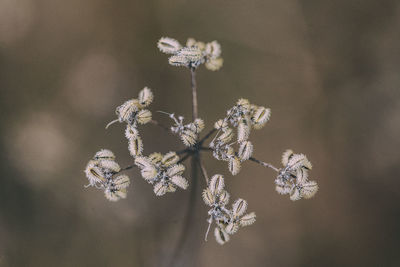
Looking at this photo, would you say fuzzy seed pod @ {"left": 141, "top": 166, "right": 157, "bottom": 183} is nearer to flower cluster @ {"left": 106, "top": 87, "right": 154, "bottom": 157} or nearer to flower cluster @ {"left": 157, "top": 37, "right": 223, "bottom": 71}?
flower cluster @ {"left": 106, "top": 87, "right": 154, "bottom": 157}

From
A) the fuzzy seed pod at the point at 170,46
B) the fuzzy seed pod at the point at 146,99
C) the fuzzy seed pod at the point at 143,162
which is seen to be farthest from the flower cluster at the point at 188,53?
the fuzzy seed pod at the point at 143,162

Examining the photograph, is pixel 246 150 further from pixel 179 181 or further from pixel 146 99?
pixel 146 99

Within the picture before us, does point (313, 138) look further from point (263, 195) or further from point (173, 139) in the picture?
point (173, 139)

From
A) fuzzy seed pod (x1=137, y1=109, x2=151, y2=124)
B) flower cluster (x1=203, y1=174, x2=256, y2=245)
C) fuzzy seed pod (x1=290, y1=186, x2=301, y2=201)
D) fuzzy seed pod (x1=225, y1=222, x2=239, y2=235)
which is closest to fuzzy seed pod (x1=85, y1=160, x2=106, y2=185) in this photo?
fuzzy seed pod (x1=137, y1=109, x2=151, y2=124)

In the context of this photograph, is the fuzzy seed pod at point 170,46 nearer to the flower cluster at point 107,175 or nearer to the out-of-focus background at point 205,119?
the flower cluster at point 107,175

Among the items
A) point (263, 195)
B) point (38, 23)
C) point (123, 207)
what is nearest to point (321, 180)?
point (263, 195)
